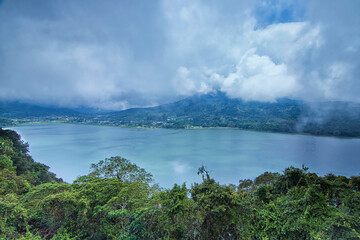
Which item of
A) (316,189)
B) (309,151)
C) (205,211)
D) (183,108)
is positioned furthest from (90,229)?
(183,108)

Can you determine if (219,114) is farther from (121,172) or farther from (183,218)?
(183,218)

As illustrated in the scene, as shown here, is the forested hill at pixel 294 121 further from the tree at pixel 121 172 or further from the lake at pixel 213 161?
the tree at pixel 121 172

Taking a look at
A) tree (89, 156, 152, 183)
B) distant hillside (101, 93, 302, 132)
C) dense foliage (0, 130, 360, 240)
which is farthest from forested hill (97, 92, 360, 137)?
tree (89, 156, 152, 183)

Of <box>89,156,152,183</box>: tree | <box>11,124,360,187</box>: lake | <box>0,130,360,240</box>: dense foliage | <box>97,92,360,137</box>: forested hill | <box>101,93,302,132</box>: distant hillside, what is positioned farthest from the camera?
<box>101,93,302,132</box>: distant hillside

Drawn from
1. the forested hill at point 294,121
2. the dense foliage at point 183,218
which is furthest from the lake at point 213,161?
the forested hill at point 294,121

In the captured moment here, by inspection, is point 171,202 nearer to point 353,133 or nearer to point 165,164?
point 165,164

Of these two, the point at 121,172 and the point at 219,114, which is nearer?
the point at 121,172

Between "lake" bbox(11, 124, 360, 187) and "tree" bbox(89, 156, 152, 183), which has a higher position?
"tree" bbox(89, 156, 152, 183)

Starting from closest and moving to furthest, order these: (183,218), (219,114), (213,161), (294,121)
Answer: (183,218)
(213,161)
(294,121)
(219,114)

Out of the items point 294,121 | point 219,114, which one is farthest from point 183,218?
point 219,114

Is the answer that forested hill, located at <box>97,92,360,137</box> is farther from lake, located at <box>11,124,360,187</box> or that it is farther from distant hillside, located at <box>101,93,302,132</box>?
lake, located at <box>11,124,360,187</box>

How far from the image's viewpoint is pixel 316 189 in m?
5.46

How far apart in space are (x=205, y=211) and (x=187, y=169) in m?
22.5

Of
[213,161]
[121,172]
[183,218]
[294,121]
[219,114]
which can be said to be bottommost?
[213,161]
